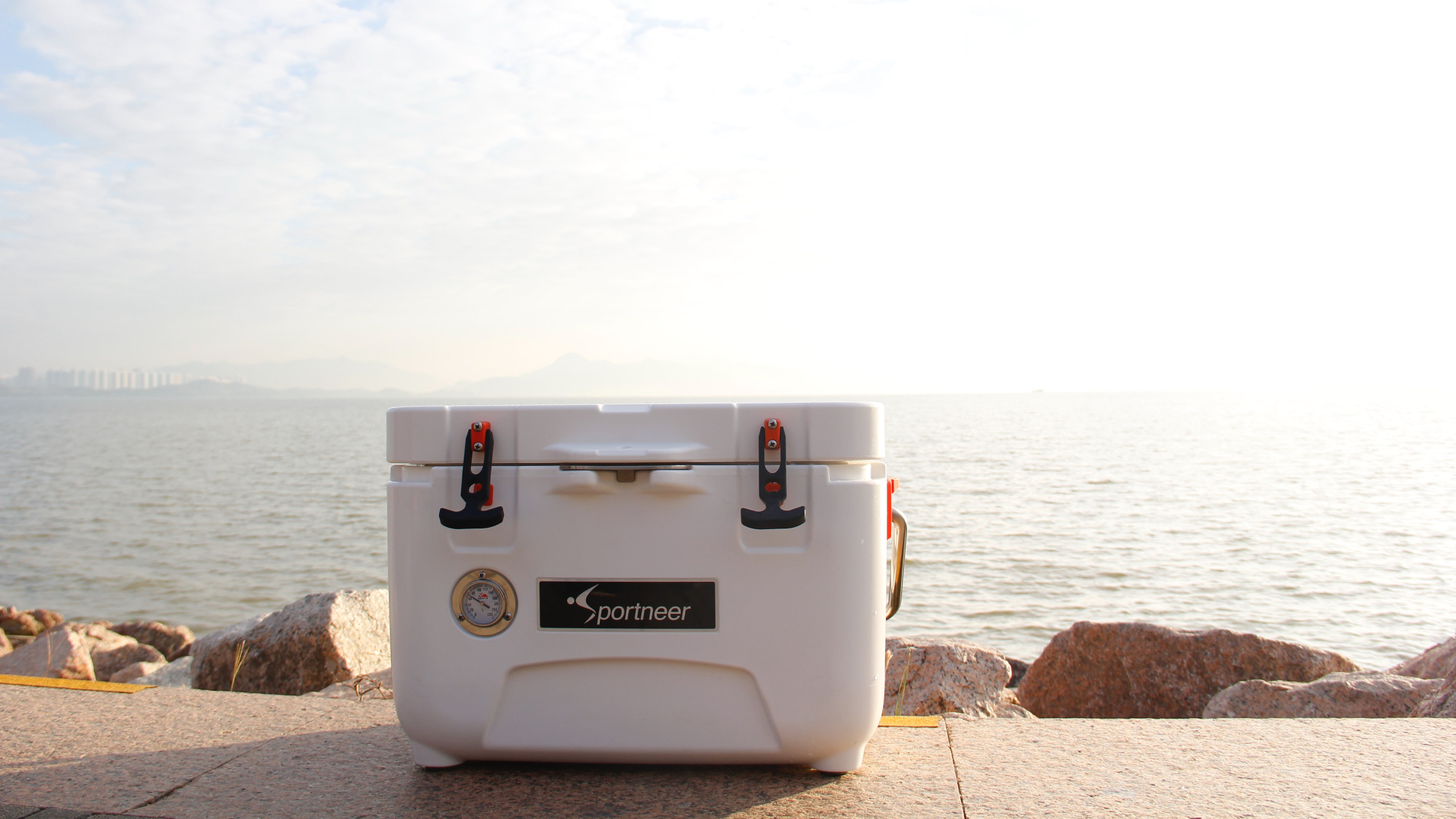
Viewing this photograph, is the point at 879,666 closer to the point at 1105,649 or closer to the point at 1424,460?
the point at 1105,649

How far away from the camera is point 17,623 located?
11.8 meters

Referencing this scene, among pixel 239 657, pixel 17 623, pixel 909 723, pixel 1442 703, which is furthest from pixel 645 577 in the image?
pixel 17 623

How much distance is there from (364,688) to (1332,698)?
4.69 metres

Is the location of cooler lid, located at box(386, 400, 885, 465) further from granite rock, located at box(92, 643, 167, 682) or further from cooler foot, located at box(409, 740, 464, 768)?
granite rock, located at box(92, 643, 167, 682)

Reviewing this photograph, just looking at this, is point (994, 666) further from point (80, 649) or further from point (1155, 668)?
point (80, 649)

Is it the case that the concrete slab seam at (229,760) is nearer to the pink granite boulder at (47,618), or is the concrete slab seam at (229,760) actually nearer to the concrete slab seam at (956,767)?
the concrete slab seam at (956,767)

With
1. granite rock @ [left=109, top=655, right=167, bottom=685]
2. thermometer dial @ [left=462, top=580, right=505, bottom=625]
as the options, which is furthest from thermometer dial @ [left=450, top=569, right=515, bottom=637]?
granite rock @ [left=109, top=655, right=167, bottom=685]

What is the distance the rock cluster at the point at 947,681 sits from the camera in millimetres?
5043

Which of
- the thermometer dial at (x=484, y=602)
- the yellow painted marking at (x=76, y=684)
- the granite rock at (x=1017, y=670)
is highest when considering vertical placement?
the thermometer dial at (x=484, y=602)

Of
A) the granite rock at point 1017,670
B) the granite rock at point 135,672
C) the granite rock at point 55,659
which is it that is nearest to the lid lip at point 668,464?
the granite rock at point 1017,670

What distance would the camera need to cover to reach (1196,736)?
306cm

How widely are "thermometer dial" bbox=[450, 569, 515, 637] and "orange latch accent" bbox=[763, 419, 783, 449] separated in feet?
2.68

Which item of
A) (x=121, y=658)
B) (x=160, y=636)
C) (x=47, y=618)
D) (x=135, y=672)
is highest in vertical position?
(x=135, y=672)

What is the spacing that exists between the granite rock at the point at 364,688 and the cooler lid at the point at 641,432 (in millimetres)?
2504
